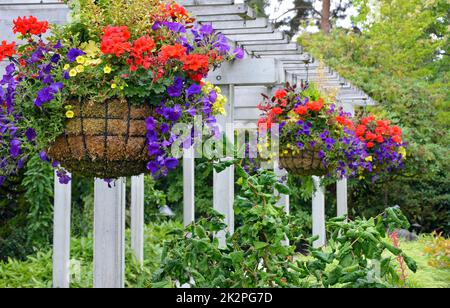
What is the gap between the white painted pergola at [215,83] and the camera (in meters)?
3.14

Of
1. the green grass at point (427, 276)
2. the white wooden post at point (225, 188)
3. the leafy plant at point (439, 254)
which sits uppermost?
the white wooden post at point (225, 188)

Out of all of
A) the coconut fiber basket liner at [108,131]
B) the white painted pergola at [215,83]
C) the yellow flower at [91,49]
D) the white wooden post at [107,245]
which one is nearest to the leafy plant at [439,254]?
the white painted pergola at [215,83]

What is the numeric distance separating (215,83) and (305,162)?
0.88 m

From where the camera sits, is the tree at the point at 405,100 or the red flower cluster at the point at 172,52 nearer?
the red flower cluster at the point at 172,52

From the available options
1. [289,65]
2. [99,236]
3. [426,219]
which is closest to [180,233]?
[99,236]

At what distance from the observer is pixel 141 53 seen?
92.1 inches

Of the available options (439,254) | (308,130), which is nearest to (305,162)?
(308,130)

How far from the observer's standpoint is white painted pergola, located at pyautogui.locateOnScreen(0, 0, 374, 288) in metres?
3.14

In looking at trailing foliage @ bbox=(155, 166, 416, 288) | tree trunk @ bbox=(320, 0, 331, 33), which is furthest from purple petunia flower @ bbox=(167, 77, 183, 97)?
tree trunk @ bbox=(320, 0, 331, 33)

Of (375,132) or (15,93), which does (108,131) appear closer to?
(15,93)

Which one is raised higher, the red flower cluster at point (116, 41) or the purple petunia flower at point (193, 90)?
the red flower cluster at point (116, 41)

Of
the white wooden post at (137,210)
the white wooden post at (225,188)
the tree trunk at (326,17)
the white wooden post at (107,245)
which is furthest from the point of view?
the tree trunk at (326,17)

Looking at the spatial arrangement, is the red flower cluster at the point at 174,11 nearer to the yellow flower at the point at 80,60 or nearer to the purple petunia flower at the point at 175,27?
the purple petunia flower at the point at 175,27

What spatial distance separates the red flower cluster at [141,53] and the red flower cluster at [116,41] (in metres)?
→ 0.02
